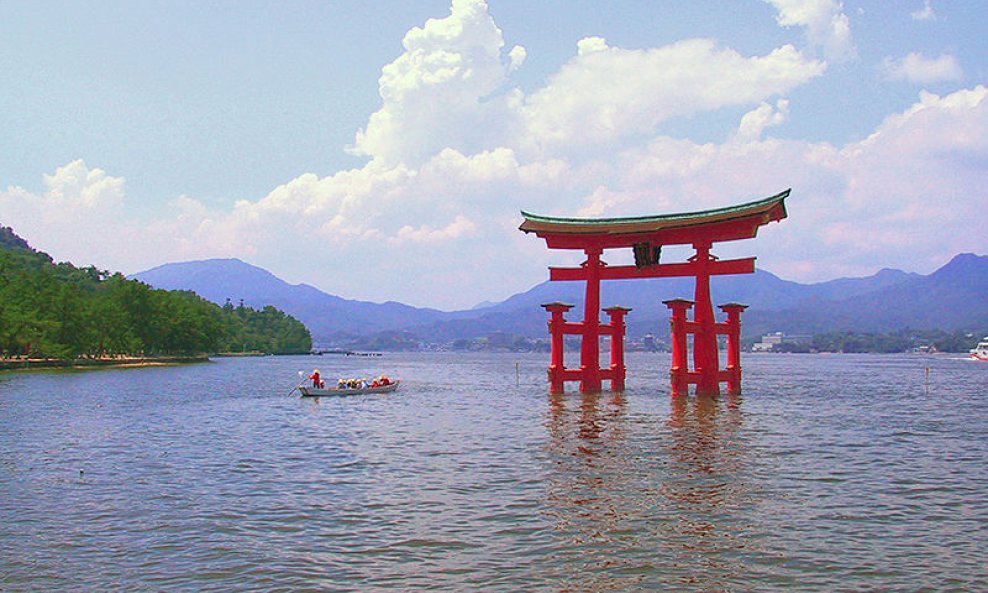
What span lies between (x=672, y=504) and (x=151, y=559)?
9551mm

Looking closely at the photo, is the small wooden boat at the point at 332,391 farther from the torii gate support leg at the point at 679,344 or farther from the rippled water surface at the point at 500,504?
the torii gate support leg at the point at 679,344

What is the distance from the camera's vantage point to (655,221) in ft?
125

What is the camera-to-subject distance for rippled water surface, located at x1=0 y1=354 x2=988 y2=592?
11.4m

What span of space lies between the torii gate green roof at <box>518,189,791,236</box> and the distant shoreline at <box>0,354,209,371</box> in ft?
199

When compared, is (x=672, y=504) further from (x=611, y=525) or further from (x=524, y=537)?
(x=524, y=537)

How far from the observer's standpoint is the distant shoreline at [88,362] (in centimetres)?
7700

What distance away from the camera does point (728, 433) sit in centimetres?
2692

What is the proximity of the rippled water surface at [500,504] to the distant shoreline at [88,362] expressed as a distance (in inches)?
2079

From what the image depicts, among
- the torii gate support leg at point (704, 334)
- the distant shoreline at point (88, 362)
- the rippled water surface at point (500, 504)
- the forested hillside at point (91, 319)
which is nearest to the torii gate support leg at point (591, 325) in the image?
the torii gate support leg at point (704, 334)

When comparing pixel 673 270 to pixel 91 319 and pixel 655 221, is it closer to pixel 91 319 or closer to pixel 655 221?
pixel 655 221

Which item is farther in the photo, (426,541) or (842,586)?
(426,541)

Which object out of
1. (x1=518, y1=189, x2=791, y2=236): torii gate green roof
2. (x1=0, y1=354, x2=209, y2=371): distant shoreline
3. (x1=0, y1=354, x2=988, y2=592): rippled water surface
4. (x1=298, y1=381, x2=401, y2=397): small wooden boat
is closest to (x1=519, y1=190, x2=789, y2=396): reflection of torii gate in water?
(x1=518, y1=189, x2=791, y2=236): torii gate green roof

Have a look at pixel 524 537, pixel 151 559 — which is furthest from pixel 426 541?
pixel 151 559

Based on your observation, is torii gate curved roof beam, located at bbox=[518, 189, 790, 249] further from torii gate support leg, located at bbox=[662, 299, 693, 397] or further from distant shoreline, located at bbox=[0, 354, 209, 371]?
distant shoreline, located at bbox=[0, 354, 209, 371]
